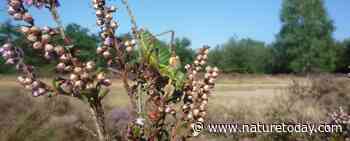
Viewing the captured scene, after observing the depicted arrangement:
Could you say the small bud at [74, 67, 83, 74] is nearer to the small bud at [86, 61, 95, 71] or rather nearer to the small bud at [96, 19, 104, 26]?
the small bud at [86, 61, 95, 71]

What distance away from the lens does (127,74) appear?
96 centimetres

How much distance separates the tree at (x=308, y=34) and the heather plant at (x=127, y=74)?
41.7m

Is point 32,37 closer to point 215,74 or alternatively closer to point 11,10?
point 11,10

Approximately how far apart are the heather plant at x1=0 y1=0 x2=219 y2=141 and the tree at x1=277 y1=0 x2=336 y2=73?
137 feet

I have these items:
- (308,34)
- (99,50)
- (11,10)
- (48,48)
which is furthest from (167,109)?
(308,34)

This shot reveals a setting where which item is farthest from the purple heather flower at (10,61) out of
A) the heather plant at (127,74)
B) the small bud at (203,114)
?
the small bud at (203,114)

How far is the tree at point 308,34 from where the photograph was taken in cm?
4088

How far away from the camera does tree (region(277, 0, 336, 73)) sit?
4088 centimetres

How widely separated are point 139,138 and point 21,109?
25.9 feet

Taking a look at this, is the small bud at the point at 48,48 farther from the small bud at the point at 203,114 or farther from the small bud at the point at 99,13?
the small bud at the point at 203,114

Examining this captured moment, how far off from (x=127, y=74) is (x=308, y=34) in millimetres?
42941

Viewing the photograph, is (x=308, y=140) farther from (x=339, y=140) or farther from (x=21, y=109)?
(x=21, y=109)

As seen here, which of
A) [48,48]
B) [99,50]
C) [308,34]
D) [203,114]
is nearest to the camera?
[48,48]

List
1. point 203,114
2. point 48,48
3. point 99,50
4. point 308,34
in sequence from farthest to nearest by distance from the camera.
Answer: point 308,34, point 203,114, point 99,50, point 48,48
